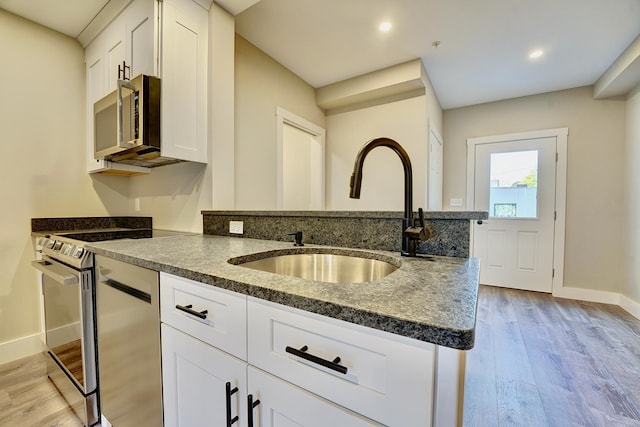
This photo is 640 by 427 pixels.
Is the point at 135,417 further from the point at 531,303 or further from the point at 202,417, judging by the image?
the point at 531,303

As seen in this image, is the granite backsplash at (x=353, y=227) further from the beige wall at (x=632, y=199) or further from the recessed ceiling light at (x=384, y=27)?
the beige wall at (x=632, y=199)

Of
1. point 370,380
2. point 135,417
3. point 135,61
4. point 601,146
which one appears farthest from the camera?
point 601,146

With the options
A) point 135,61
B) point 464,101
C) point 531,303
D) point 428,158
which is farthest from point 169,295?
point 464,101

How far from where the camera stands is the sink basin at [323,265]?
42.9 inches

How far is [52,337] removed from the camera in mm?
1590

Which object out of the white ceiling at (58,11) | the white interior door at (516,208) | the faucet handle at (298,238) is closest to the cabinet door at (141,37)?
the white ceiling at (58,11)

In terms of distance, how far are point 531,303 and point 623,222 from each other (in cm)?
134

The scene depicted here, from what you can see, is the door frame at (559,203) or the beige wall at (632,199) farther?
the door frame at (559,203)

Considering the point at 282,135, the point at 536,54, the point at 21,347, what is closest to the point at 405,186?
the point at 282,135

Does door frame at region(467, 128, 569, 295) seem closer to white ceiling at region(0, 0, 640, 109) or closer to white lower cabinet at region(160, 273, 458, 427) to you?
white ceiling at region(0, 0, 640, 109)

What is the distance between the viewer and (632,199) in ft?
9.26

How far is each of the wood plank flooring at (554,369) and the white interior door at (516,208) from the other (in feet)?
2.40

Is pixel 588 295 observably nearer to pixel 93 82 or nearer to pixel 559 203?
pixel 559 203

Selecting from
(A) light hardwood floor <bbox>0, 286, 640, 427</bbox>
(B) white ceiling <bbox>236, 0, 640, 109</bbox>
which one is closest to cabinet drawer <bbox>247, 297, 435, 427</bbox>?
(A) light hardwood floor <bbox>0, 286, 640, 427</bbox>
